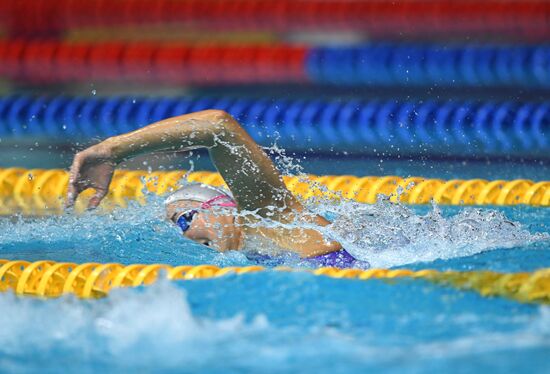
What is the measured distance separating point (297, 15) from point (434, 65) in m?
1.47

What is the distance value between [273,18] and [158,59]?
3.36 ft

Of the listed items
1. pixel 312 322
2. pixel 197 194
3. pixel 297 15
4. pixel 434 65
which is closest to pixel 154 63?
pixel 297 15

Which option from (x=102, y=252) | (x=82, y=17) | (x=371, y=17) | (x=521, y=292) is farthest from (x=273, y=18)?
(x=521, y=292)

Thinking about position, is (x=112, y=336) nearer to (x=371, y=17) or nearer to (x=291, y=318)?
(x=291, y=318)

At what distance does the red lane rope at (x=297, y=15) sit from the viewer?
6.98m

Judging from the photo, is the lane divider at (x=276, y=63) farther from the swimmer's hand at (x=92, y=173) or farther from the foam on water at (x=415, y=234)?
the swimmer's hand at (x=92, y=173)

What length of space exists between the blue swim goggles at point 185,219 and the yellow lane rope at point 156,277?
0.47ft

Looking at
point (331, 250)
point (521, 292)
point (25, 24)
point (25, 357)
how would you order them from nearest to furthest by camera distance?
point (25, 357), point (521, 292), point (331, 250), point (25, 24)

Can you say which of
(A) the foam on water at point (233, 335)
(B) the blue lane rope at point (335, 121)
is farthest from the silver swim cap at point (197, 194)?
(B) the blue lane rope at point (335, 121)

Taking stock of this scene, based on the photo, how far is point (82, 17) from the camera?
25.6ft

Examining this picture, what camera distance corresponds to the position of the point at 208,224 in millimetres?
3334

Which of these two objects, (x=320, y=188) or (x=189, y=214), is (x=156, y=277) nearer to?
(x=189, y=214)

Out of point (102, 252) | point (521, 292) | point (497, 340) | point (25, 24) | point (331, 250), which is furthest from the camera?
point (25, 24)

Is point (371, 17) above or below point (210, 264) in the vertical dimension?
above
